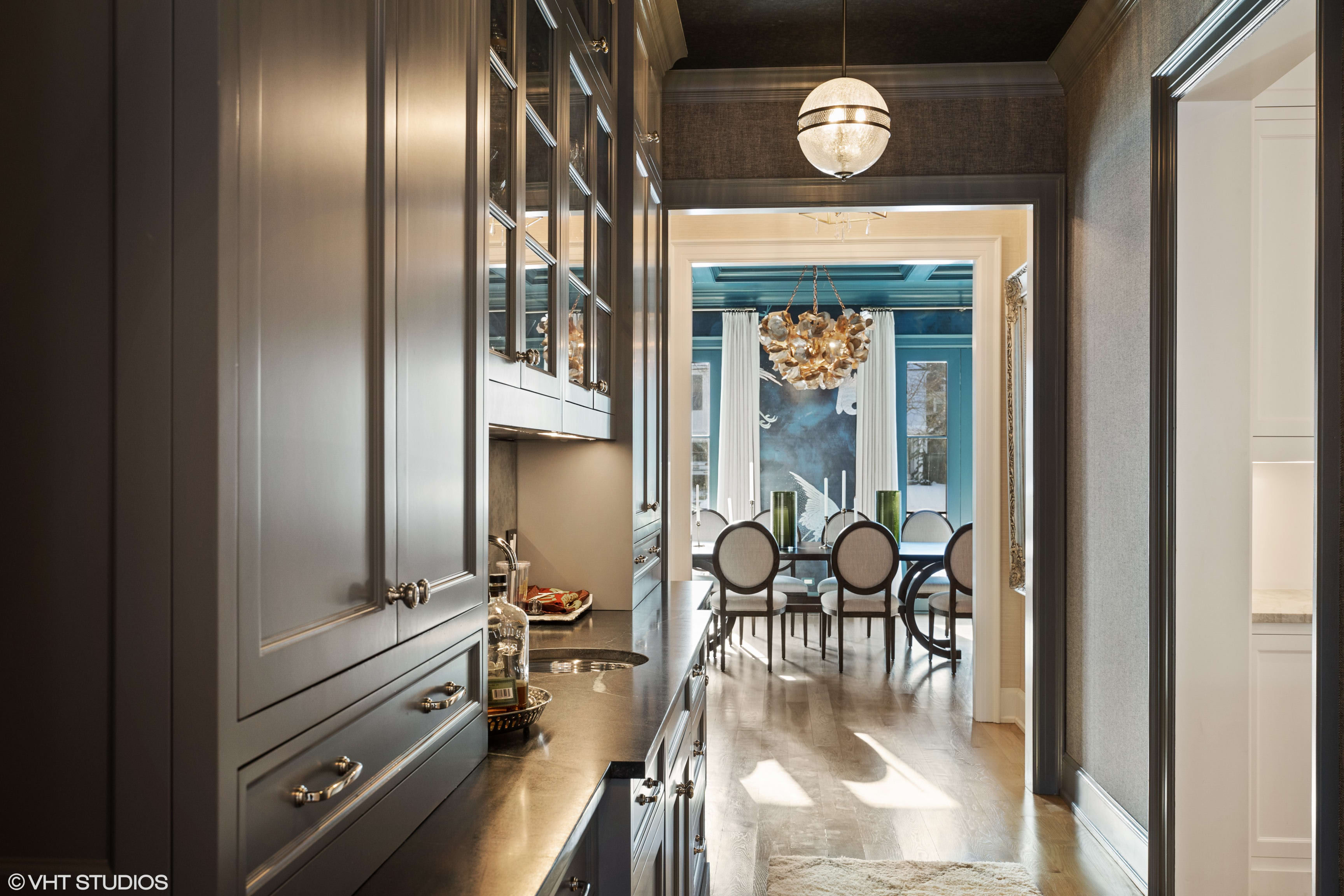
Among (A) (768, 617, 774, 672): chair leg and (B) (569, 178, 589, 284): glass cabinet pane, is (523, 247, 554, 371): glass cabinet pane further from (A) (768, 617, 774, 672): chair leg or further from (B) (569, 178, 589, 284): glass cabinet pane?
(A) (768, 617, 774, 672): chair leg

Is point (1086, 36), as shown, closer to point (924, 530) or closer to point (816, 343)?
point (816, 343)

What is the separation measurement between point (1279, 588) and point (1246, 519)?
491 millimetres

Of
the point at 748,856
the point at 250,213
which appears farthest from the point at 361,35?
the point at 748,856

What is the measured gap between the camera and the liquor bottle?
1431 mm

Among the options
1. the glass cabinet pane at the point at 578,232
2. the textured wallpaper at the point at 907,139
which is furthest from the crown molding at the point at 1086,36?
the glass cabinet pane at the point at 578,232

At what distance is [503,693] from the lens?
1434 mm

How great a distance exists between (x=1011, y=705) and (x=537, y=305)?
151 inches

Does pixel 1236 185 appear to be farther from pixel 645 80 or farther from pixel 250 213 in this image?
pixel 250 213

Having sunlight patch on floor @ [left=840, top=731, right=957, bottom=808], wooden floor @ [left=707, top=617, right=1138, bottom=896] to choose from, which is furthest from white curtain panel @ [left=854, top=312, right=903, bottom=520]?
sunlight patch on floor @ [left=840, top=731, right=957, bottom=808]

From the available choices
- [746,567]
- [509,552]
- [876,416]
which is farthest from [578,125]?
[876,416]

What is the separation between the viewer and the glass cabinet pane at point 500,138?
1.53 metres

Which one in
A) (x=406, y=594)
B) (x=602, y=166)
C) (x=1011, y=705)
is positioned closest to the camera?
(x=406, y=594)

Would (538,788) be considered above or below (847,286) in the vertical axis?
below

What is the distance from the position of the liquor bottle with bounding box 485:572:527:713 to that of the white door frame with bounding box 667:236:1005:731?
3015 millimetres
